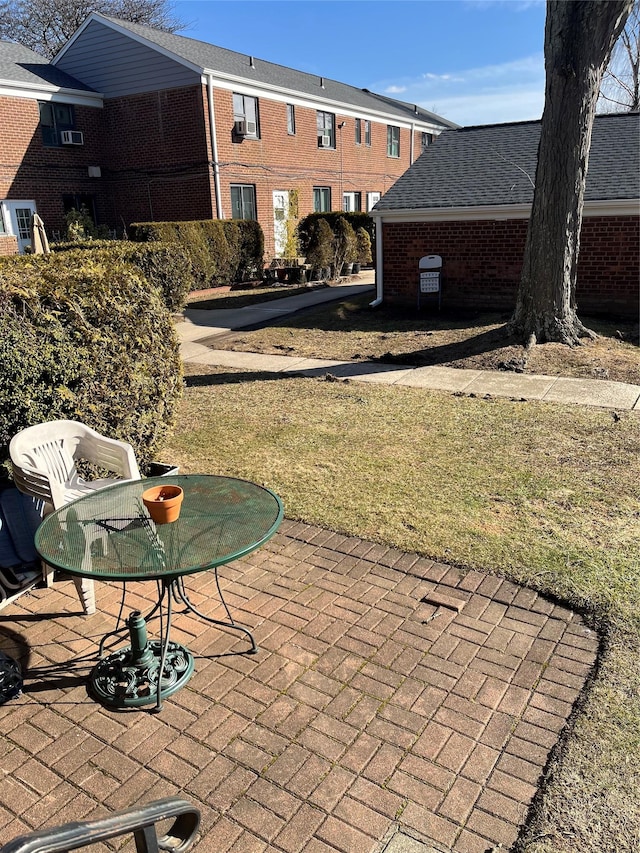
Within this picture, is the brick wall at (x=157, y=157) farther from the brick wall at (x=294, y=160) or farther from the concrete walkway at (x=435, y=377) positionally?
the concrete walkway at (x=435, y=377)

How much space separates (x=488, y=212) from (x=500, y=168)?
5.66ft

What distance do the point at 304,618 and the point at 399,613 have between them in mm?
530

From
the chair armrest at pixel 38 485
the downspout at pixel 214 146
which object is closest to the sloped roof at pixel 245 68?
the downspout at pixel 214 146

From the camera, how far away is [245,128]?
64.6 feet

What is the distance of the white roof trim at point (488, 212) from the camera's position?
37.1 feet

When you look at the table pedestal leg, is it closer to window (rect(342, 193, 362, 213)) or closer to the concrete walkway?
the concrete walkway

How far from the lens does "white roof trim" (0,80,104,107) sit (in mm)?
17891

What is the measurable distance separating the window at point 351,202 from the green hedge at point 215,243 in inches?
342

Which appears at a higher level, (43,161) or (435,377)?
(43,161)

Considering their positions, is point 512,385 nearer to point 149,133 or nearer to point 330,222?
point 330,222

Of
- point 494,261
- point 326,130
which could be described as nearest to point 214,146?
point 326,130

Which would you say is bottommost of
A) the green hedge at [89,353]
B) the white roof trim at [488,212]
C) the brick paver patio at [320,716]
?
the brick paver patio at [320,716]

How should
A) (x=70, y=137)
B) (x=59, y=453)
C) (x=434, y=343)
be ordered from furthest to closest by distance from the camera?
1. (x=70, y=137)
2. (x=434, y=343)
3. (x=59, y=453)

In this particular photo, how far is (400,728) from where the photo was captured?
2.70 meters
